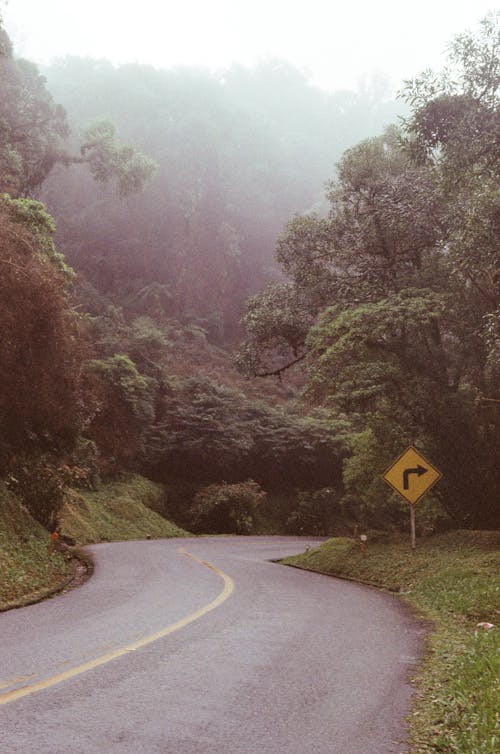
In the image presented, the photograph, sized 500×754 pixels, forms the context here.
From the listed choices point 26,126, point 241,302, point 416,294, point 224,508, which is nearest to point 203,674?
point 416,294

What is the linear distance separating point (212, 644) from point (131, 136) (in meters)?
76.4

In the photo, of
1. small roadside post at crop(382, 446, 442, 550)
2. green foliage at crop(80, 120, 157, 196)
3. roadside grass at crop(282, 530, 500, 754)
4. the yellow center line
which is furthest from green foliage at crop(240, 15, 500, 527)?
green foliage at crop(80, 120, 157, 196)

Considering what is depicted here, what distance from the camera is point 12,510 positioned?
52.9ft

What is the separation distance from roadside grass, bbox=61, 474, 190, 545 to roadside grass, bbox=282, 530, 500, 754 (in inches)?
404

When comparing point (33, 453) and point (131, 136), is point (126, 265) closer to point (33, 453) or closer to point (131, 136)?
point (131, 136)

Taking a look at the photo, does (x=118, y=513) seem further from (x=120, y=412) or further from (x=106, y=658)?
(x=106, y=658)

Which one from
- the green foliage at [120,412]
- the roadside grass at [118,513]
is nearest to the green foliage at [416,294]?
the roadside grass at [118,513]

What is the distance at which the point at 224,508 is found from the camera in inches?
1511

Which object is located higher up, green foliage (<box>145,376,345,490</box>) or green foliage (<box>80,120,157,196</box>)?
green foliage (<box>80,120,157,196</box>)

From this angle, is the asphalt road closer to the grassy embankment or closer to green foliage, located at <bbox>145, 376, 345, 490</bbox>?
the grassy embankment

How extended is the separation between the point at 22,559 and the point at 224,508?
25364 mm

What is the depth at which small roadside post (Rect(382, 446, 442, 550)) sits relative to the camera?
54.3 feet

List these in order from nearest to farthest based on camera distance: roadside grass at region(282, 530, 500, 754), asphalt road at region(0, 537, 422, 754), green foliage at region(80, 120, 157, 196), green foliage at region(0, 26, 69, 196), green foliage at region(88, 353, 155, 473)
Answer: asphalt road at region(0, 537, 422, 754) → roadside grass at region(282, 530, 500, 754) → green foliage at region(0, 26, 69, 196) → green foliage at region(88, 353, 155, 473) → green foliage at region(80, 120, 157, 196)

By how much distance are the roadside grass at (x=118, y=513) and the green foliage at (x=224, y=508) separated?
219cm
